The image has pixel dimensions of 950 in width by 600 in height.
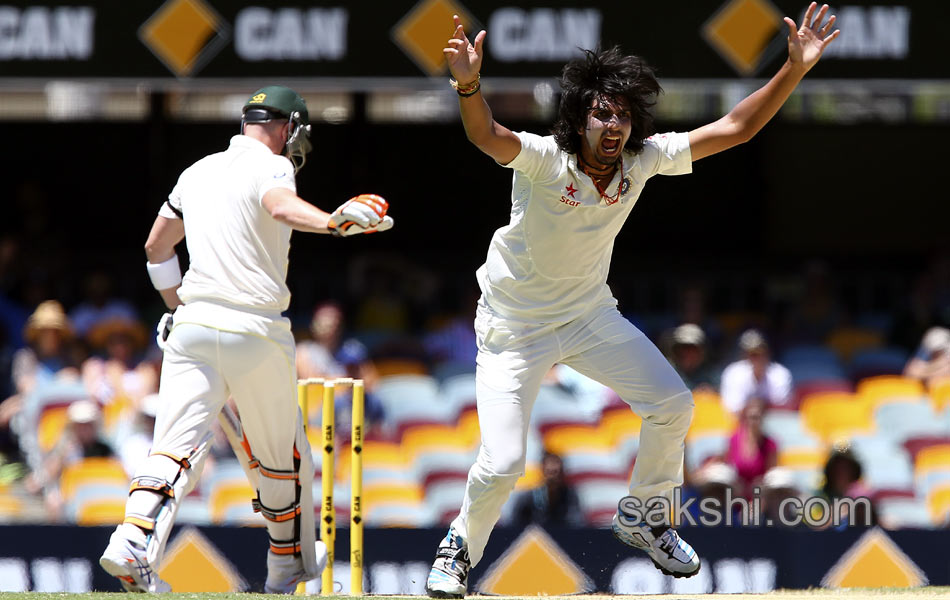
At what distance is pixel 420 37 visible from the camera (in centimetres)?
869

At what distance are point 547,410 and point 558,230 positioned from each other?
433cm

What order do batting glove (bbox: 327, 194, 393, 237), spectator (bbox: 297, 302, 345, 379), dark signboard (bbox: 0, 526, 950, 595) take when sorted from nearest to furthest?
batting glove (bbox: 327, 194, 393, 237), dark signboard (bbox: 0, 526, 950, 595), spectator (bbox: 297, 302, 345, 379)

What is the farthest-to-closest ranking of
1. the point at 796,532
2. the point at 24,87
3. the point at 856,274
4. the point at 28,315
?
the point at 856,274 → the point at 28,315 → the point at 24,87 → the point at 796,532

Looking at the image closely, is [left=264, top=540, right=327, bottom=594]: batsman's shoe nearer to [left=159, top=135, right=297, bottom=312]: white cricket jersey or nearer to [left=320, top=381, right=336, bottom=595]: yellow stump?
[left=320, top=381, right=336, bottom=595]: yellow stump

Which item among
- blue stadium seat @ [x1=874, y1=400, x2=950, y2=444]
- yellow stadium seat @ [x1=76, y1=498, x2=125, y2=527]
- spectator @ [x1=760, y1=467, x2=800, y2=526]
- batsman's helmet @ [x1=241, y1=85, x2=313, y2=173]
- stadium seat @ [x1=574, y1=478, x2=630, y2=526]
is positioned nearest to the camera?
batsman's helmet @ [x1=241, y1=85, x2=313, y2=173]

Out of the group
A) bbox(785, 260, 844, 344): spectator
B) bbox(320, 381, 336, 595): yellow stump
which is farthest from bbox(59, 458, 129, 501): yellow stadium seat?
bbox(785, 260, 844, 344): spectator

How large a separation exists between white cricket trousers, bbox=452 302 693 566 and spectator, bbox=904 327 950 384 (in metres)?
4.75

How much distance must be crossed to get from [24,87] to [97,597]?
16.1 feet

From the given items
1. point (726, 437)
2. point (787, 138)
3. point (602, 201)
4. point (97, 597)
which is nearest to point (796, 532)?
point (726, 437)

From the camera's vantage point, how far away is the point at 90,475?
830 cm

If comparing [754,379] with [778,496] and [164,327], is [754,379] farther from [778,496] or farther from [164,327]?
[164,327]

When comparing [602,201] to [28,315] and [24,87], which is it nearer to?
[24,87]

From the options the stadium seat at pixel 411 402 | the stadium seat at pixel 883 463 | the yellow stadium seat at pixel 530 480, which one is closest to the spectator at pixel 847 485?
the stadium seat at pixel 883 463

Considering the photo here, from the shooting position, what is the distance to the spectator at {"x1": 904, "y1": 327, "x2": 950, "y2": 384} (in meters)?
9.30
